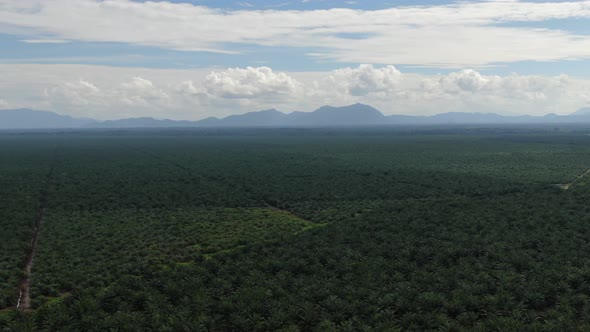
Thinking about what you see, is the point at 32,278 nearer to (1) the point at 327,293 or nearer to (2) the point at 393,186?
(1) the point at 327,293

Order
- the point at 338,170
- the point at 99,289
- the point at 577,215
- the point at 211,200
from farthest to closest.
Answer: the point at 338,170
the point at 211,200
the point at 577,215
the point at 99,289

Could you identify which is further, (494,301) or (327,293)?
(327,293)

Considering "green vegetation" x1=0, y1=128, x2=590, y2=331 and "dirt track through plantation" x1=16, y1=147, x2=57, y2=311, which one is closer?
"green vegetation" x1=0, y1=128, x2=590, y2=331

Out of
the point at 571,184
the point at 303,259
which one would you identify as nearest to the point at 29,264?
the point at 303,259

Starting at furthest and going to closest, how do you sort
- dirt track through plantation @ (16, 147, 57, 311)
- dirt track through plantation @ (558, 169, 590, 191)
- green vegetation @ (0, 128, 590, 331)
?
dirt track through plantation @ (558, 169, 590, 191)
dirt track through plantation @ (16, 147, 57, 311)
green vegetation @ (0, 128, 590, 331)

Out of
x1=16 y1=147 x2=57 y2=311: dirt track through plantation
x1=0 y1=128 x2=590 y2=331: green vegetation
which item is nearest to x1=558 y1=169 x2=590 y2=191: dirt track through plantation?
x1=0 y1=128 x2=590 y2=331: green vegetation

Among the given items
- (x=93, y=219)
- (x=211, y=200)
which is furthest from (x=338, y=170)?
(x=93, y=219)

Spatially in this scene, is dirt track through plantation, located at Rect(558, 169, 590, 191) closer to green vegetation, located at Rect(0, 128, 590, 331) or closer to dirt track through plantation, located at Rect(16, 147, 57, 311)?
green vegetation, located at Rect(0, 128, 590, 331)

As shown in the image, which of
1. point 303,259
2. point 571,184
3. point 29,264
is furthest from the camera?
point 571,184

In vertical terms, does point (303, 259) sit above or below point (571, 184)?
above

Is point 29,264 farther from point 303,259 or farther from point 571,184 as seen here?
point 571,184

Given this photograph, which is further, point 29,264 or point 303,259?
point 29,264
